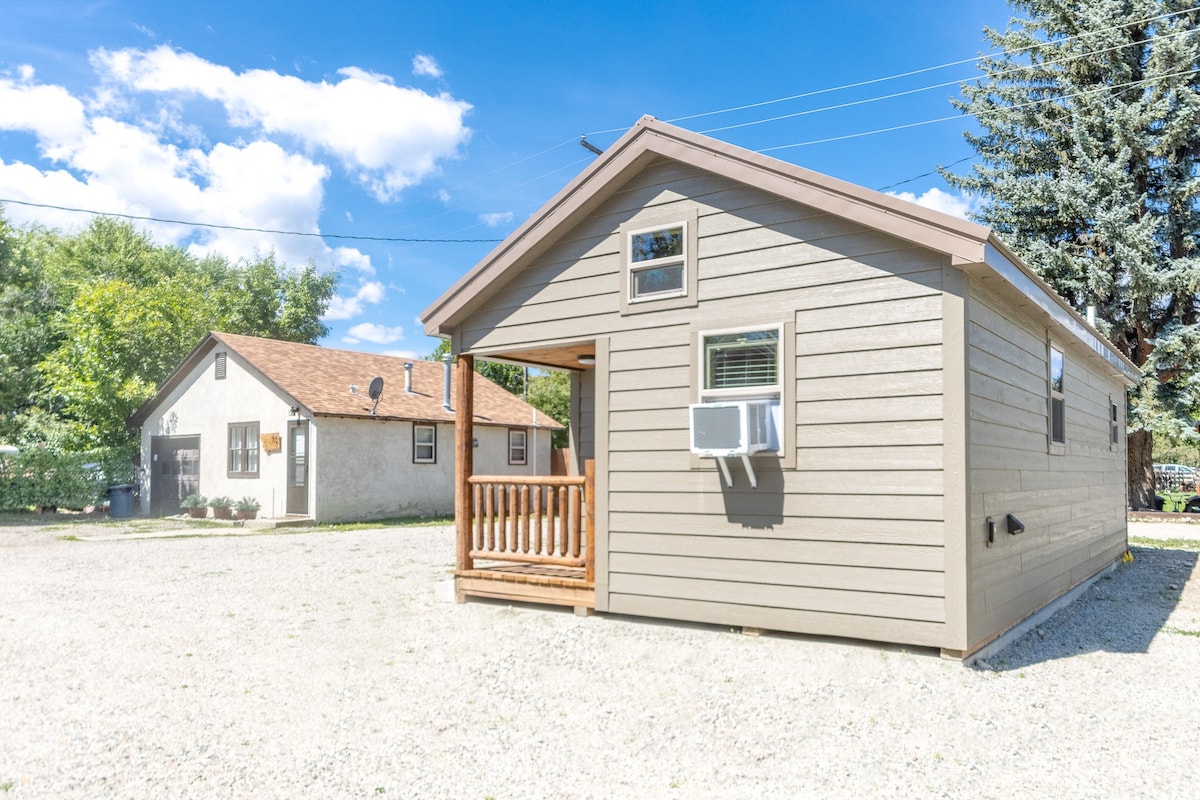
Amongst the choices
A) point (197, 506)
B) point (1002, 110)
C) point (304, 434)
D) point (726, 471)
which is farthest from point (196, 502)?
point (1002, 110)

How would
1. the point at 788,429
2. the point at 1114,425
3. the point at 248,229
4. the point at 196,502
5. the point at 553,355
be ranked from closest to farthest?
the point at 788,429
the point at 553,355
the point at 1114,425
the point at 196,502
the point at 248,229

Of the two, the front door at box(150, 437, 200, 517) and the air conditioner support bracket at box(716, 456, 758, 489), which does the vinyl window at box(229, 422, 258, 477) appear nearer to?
the front door at box(150, 437, 200, 517)

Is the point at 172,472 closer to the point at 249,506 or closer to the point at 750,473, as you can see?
the point at 249,506

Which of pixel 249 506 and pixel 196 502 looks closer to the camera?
pixel 249 506

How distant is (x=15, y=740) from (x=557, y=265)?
4996 mm

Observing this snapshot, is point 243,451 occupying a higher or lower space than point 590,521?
higher

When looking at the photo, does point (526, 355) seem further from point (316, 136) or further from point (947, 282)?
point (316, 136)

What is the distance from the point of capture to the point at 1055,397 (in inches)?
304

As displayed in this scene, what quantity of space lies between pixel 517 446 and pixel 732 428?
17.0 m

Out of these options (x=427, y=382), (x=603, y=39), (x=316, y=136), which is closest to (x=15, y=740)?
(x=603, y=39)

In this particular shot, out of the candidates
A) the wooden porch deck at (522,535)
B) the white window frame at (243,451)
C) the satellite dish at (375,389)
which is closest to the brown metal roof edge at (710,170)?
the wooden porch deck at (522,535)

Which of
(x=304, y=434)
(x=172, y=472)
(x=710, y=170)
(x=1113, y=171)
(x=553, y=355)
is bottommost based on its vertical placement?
(x=172, y=472)

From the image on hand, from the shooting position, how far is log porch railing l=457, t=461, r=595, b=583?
6926mm

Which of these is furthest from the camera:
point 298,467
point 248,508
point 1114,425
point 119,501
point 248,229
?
point 248,229
